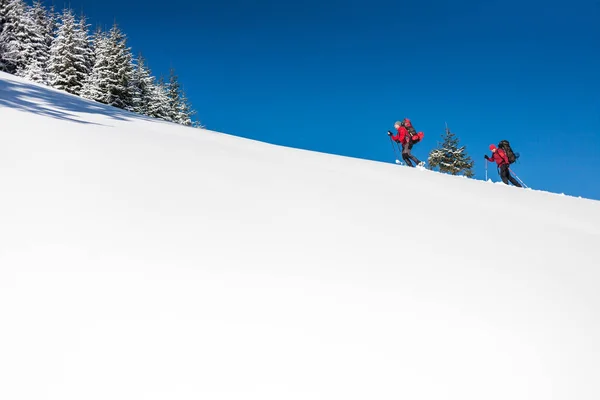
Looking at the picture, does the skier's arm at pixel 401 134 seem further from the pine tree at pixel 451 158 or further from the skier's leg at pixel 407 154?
the pine tree at pixel 451 158

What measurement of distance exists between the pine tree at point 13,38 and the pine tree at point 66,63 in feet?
15.8

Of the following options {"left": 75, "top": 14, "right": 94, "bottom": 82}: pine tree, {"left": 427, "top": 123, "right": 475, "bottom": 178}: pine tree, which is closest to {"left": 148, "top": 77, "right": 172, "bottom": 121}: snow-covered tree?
{"left": 75, "top": 14, "right": 94, "bottom": 82}: pine tree

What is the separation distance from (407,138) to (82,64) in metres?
29.1

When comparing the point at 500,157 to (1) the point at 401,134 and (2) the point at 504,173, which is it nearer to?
(2) the point at 504,173

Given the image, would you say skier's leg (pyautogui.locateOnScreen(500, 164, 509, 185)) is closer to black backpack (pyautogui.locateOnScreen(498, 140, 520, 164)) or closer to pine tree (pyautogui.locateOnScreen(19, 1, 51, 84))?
black backpack (pyautogui.locateOnScreen(498, 140, 520, 164))

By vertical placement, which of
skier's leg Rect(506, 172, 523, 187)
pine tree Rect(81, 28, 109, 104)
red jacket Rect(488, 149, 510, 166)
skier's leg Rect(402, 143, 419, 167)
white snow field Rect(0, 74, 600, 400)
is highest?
pine tree Rect(81, 28, 109, 104)

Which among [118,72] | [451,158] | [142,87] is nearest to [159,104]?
[142,87]

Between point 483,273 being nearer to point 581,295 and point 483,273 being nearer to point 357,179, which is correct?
point 581,295

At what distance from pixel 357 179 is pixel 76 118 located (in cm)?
527

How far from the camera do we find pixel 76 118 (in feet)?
24.6

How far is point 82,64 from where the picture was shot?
3189 centimetres

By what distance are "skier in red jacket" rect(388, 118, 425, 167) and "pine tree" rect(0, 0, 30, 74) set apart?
112 ft

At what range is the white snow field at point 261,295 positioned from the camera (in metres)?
1.80

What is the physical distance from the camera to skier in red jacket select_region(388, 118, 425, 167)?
13148 millimetres
